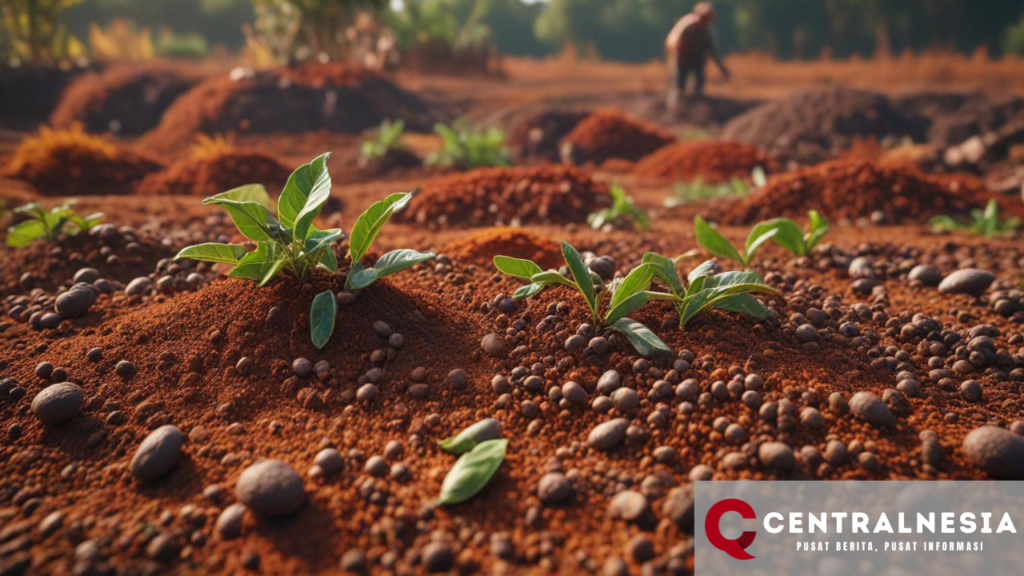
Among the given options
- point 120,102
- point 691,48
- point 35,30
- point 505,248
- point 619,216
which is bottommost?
point 619,216

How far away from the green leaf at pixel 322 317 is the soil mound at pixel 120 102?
10.7 m

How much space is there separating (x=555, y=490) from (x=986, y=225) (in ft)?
13.9

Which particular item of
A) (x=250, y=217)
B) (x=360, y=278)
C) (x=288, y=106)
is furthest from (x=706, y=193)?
(x=288, y=106)

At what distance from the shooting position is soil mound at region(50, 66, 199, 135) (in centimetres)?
1088

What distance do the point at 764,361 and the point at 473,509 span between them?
104 cm

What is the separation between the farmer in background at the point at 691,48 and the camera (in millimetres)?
10930

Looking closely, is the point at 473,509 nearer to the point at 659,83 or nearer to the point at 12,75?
the point at 12,75

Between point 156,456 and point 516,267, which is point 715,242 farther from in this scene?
point 156,456

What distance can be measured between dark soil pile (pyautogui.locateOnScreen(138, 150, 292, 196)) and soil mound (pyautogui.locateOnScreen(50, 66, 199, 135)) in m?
5.80

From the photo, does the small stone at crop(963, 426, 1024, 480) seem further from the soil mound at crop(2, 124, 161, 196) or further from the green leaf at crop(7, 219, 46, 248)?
the soil mound at crop(2, 124, 161, 196)

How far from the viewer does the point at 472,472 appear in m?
1.49

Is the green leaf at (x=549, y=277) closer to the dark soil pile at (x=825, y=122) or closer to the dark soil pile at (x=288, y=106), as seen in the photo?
the dark soil pile at (x=825, y=122)

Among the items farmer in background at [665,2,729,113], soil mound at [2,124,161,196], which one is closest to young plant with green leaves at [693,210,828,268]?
soil mound at [2,124,161,196]

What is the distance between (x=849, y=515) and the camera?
1.42 meters
